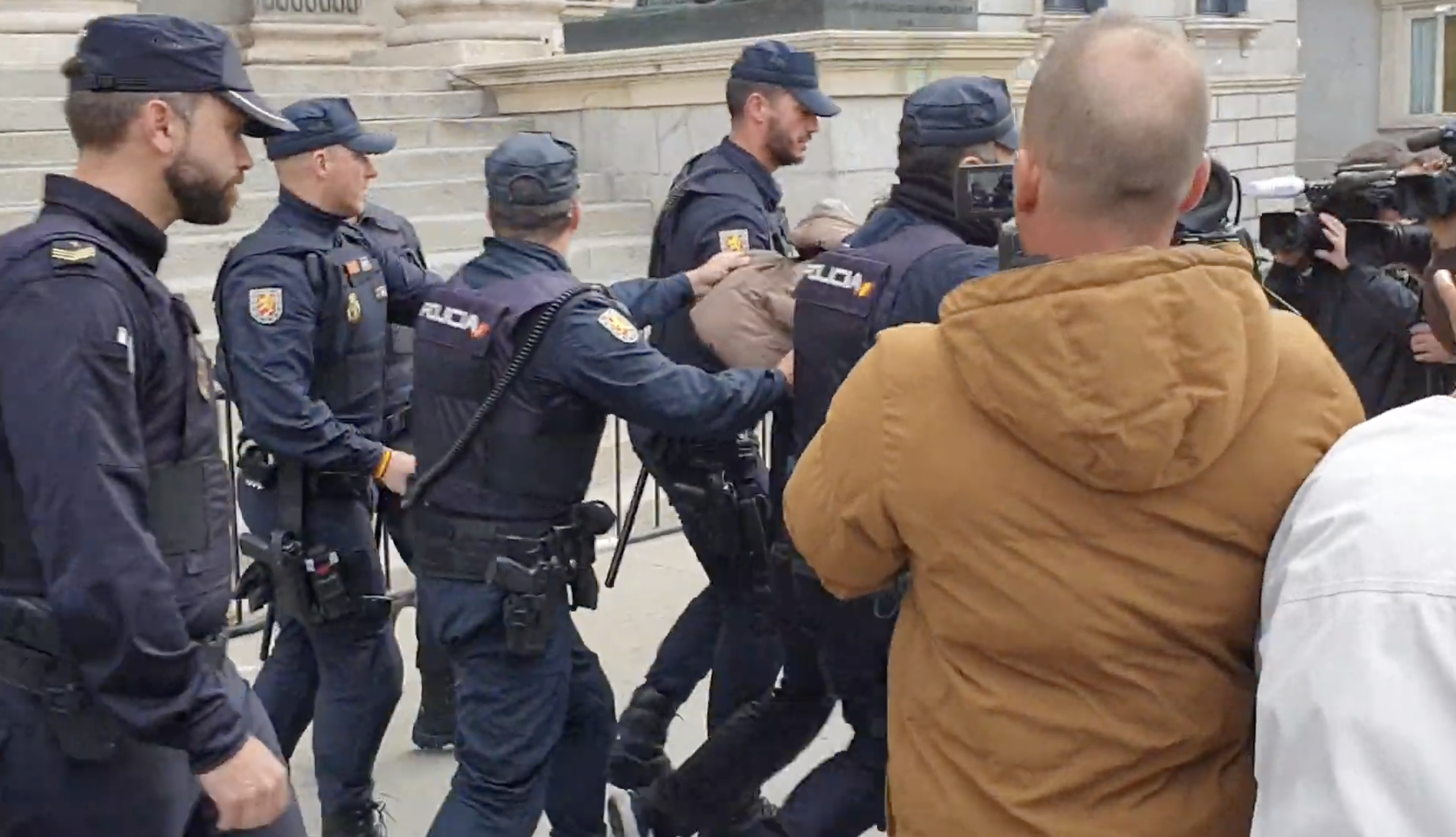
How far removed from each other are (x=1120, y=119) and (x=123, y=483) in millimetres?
1597

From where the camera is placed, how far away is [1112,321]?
1612 millimetres

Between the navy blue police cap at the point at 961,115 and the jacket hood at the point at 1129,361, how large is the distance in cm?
158

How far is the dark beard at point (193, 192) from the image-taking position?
2529 mm

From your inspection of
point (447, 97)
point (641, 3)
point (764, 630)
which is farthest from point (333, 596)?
point (447, 97)

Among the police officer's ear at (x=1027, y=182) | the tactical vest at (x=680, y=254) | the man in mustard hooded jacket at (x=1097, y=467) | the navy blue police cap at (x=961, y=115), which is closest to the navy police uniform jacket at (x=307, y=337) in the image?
the tactical vest at (x=680, y=254)

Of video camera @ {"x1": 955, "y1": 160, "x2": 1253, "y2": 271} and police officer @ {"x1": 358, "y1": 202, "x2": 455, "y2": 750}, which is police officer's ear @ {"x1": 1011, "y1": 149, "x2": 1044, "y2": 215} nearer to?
video camera @ {"x1": 955, "y1": 160, "x2": 1253, "y2": 271}

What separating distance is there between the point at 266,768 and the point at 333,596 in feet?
5.07

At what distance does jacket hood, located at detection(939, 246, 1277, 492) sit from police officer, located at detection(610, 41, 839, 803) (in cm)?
247

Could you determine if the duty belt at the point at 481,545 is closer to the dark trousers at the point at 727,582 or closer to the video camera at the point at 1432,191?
the dark trousers at the point at 727,582

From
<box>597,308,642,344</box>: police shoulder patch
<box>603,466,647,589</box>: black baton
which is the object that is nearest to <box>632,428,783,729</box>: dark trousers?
<box>603,466,647,589</box>: black baton

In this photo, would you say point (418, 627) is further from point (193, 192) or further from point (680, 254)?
point (193, 192)

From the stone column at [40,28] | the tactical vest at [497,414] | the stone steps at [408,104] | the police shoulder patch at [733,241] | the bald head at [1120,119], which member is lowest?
the tactical vest at [497,414]

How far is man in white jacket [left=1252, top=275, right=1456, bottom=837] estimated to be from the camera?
123 cm

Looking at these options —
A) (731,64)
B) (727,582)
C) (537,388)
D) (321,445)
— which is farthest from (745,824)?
(731,64)
